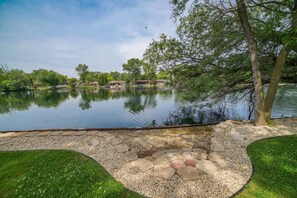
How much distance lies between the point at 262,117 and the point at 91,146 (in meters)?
5.97

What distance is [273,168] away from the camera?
2.83m

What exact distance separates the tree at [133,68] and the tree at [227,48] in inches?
2304

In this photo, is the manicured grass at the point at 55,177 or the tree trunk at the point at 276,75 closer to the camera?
the manicured grass at the point at 55,177

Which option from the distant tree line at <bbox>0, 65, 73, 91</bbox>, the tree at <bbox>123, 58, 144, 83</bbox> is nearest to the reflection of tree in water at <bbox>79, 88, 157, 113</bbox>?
the distant tree line at <bbox>0, 65, 73, 91</bbox>

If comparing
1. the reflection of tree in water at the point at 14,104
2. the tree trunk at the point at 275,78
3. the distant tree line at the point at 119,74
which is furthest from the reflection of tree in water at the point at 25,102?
the distant tree line at the point at 119,74

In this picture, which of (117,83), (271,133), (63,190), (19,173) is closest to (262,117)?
(271,133)

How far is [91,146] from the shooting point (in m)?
4.14

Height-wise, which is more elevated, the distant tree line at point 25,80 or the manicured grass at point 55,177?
the distant tree line at point 25,80

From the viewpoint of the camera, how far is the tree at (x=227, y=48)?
5.06 metres

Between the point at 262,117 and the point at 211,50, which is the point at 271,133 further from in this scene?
the point at 211,50

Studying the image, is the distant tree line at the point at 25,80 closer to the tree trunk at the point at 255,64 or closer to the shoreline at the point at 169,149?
the shoreline at the point at 169,149

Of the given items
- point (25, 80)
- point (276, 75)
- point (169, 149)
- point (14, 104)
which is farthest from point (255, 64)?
point (25, 80)

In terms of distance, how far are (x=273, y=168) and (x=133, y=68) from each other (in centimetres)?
6777

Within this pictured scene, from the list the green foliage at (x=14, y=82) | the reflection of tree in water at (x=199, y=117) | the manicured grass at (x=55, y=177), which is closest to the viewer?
the manicured grass at (x=55, y=177)
